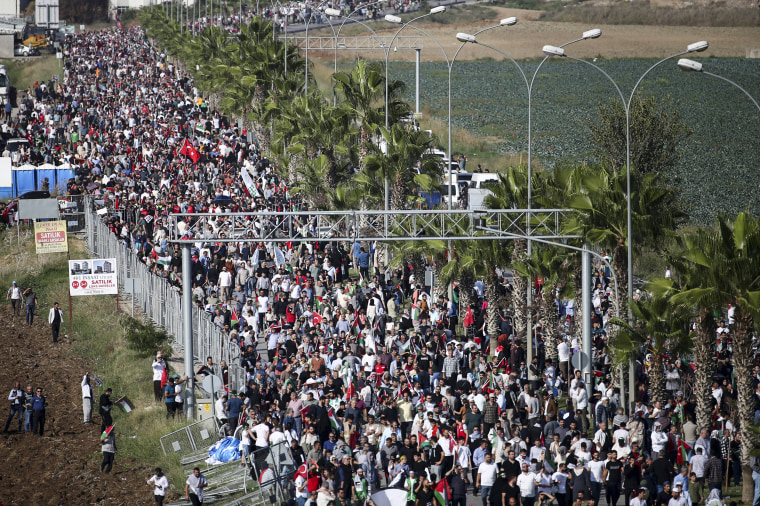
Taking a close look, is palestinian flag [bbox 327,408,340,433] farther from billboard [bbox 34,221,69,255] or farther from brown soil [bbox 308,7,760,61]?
brown soil [bbox 308,7,760,61]

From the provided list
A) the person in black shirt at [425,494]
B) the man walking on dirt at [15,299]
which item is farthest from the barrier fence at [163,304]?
the person in black shirt at [425,494]

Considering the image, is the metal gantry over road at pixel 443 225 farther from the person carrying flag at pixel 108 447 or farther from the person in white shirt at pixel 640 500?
the person in white shirt at pixel 640 500

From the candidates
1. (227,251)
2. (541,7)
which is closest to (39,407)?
(227,251)

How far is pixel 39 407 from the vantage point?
1172 inches

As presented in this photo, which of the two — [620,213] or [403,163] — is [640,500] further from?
[403,163]

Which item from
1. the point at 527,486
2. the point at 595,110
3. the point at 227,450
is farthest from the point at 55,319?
the point at 595,110

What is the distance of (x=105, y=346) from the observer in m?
37.5

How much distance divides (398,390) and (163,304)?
511 inches

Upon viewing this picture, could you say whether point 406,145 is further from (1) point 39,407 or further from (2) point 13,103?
(2) point 13,103

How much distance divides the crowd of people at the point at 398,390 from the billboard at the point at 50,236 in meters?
1.86

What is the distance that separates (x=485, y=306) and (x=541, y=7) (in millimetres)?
104032

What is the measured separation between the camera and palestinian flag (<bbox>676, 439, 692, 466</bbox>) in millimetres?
21359

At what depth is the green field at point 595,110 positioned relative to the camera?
7125 cm

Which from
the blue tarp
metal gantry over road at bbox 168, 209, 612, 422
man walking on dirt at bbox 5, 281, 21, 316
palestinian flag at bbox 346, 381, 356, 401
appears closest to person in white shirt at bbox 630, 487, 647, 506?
metal gantry over road at bbox 168, 209, 612, 422
